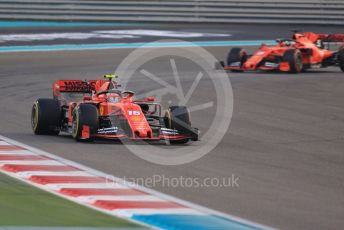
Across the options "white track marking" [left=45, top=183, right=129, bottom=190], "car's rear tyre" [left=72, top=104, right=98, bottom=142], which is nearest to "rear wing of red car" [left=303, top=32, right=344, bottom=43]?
"car's rear tyre" [left=72, top=104, right=98, bottom=142]

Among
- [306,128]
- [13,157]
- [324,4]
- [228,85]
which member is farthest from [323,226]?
[324,4]

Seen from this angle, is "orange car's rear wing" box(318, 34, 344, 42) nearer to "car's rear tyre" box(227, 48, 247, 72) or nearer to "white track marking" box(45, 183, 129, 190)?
"car's rear tyre" box(227, 48, 247, 72)

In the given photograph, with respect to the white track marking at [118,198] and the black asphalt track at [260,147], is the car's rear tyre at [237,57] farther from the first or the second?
the white track marking at [118,198]

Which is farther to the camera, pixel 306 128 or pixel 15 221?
pixel 306 128

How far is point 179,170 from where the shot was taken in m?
11.2

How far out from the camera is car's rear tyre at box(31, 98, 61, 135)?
13.9 metres

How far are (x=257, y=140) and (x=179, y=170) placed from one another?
305 centimetres

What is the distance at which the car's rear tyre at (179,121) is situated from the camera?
43.8ft

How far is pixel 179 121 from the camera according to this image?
13367mm

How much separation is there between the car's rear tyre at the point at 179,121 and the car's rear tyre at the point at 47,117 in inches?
64.7

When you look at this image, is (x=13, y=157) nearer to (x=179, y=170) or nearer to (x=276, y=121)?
(x=179, y=170)

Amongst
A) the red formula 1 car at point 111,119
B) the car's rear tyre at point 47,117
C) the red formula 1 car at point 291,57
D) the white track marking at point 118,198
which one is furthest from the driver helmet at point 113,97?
the red formula 1 car at point 291,57

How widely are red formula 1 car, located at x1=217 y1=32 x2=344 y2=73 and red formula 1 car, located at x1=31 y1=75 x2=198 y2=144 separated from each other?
448 inches

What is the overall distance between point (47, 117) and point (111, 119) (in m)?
1.16
